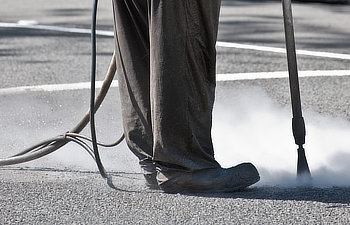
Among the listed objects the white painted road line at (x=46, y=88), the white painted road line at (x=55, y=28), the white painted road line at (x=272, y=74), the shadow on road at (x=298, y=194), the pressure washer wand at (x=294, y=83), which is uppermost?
the pressure washer wand at (x=294, y=83)

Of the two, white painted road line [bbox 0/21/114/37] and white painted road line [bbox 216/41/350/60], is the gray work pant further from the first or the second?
white painted road line [bbox 0/21/114/37]

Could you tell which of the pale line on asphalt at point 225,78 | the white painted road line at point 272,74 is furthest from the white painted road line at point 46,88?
the white painted road line at point 272,74

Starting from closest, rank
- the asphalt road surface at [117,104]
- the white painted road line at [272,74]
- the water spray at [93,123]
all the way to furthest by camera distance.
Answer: the asphalt road surface at [117,104]
the water spray at [93,123]
the white painted road line at [272,74]

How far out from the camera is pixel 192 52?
3846mm

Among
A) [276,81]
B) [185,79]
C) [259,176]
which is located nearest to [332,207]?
[259,176]

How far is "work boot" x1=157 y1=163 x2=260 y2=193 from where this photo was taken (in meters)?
3.88

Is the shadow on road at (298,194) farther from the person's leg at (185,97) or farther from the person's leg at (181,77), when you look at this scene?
the person's leg at (181,77)

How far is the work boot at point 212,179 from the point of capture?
388 cm

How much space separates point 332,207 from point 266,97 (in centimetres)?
252

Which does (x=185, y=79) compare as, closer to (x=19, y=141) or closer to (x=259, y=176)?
(x=259, y=176)

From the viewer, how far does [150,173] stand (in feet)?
13.2

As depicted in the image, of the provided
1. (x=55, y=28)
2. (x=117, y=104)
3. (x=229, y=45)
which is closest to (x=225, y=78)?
(x=117, y=104)

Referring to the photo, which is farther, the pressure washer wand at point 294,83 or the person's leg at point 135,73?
the pressure washer wand at point 294,83

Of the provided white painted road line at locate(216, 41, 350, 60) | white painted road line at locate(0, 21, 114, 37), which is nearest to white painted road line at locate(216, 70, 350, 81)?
white painted road line at locate(216, 41, 350, 60)
